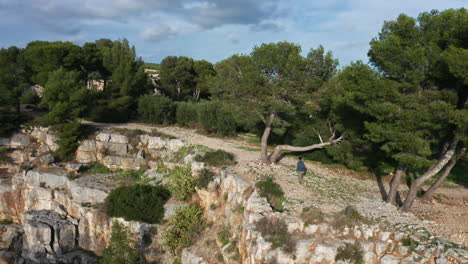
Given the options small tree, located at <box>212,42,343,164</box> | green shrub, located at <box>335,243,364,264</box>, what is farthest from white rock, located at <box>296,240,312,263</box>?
small tree, located at <box>212,42,343,164</box>

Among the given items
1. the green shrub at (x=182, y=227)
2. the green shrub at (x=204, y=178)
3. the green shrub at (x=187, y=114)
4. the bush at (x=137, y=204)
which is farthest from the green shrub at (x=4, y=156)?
the green shrub at (x=204, y=178)

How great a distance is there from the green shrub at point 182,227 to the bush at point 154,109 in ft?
53.8

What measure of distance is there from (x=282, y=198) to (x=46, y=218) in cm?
1468

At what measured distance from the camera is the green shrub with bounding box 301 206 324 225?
10.6m

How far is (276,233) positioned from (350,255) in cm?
254

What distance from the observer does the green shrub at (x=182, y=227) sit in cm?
1377

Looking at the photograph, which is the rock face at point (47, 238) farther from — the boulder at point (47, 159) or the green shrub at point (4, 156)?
the green shrub at point (4, 156)

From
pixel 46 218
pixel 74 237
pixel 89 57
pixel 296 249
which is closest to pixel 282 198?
pixel 296 249

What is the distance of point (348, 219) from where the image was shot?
1045 cm

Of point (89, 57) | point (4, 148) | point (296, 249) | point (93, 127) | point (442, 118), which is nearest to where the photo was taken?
point (296, 249)

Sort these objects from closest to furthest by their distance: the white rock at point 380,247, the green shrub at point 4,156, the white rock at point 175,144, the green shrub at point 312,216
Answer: the white rock at point 380,247 → the green shrub at point 312,216 → the white rock at point 175,144 → the green shrub at point 4,156

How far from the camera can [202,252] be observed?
507 inches

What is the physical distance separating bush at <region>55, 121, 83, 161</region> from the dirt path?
13217mm

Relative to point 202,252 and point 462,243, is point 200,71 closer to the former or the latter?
point 202,252
